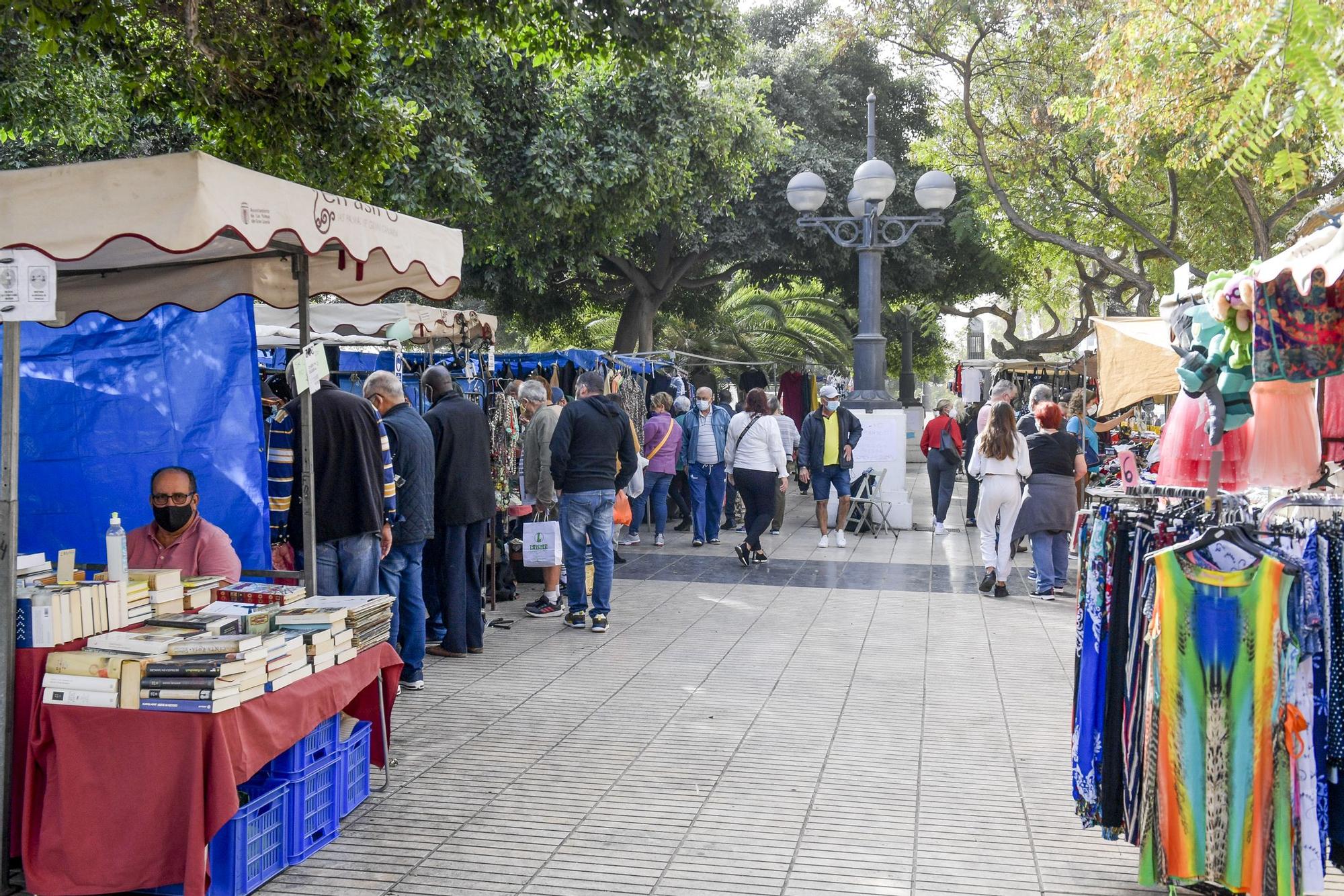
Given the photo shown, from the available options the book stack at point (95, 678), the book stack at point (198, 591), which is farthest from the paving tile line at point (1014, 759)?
the book stack at point (198, 591)

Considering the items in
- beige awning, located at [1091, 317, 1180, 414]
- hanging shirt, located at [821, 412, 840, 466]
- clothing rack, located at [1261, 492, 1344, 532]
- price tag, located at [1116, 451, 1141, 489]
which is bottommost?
clothing rack, located at [1261, 492, 1344, 532]

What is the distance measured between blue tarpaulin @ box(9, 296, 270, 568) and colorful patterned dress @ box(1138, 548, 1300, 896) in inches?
173

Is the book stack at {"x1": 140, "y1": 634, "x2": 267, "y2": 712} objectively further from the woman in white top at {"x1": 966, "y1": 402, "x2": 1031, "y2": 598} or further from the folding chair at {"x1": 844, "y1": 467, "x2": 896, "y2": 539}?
the folding chair at {"x1": 844, "y1": 467, "x2": 896, "y2": 539}

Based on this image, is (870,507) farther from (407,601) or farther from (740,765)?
(740,765)

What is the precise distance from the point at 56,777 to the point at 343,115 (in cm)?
552

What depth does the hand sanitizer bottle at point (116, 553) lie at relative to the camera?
13.3 ft

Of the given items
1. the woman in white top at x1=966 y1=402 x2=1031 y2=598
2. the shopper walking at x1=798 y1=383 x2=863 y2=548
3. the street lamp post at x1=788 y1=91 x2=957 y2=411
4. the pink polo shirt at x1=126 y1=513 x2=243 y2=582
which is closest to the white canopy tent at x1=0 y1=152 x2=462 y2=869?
the pink polo shirt at x1=126 y1=513 x2=243 y2=582

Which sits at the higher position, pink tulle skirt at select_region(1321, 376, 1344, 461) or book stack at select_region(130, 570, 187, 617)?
pink tulle skirt at select_region(1321, 376, 1344, 461)

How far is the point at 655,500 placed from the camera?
12.7 m

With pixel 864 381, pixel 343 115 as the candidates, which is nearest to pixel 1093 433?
pixel 864 381

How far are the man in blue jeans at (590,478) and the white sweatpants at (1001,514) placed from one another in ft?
10.6

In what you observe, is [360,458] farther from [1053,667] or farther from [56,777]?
[1053,667]

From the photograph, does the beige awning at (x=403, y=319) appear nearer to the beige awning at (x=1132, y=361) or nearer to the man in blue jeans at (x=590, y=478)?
the man in blue jeans at (x=590, y=478)

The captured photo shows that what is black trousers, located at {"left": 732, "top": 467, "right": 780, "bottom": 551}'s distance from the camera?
432 inches
